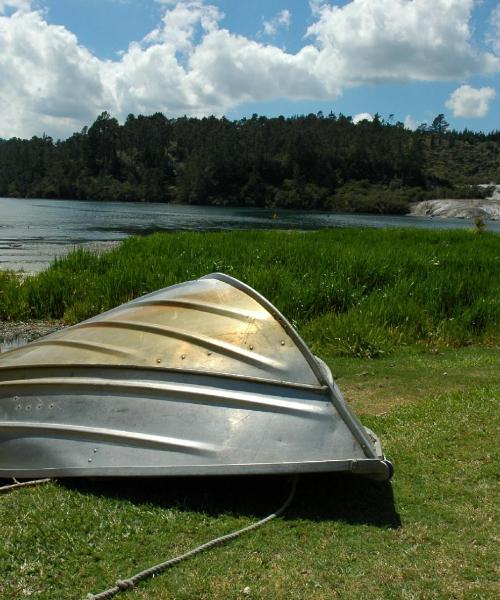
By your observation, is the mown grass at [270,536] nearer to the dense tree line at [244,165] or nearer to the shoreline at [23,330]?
the shoreline at [23,330]

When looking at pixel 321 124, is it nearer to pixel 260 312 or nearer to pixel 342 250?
pixel 342 250

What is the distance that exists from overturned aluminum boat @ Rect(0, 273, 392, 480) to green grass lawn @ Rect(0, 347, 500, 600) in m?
0.23

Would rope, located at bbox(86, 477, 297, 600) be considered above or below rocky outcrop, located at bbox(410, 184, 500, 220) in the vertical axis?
above

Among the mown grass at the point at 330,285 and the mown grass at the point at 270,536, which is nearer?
the mown grass at the point at 270,536

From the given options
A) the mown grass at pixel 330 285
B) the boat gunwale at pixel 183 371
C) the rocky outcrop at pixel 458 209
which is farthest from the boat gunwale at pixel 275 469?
the rocky outcrop at pixel 458 209

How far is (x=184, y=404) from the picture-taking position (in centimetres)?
402

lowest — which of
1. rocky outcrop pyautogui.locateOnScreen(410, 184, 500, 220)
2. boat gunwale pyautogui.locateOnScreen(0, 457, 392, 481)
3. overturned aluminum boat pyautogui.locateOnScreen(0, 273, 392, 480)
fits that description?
rocky outcrop pyautogui.locateOnScreen(410, 184, 500, 220)

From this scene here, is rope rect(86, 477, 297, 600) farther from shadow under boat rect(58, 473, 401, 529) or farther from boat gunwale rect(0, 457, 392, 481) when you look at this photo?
boat gunwale rect(0, 457, 392, 481)

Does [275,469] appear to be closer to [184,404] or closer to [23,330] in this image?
[184,404]

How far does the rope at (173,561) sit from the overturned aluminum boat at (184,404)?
0.79 ft

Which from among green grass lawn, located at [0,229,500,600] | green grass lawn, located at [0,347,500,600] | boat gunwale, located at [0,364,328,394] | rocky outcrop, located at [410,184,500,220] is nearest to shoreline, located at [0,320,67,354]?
green grass lawn, located at [0,229,500,600]

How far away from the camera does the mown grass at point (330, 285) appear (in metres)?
10.1

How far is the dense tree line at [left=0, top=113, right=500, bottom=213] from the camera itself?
375 feet

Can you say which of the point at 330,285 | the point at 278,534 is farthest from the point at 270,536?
the point at 330,285
